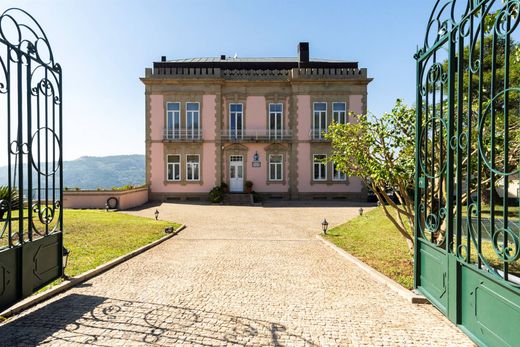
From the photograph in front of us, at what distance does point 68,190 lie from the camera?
19.4 metres

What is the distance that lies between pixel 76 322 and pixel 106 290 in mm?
1274

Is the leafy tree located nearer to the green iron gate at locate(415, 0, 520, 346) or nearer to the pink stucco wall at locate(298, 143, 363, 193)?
the green iron gate at locate(415, 0, 520, 346)

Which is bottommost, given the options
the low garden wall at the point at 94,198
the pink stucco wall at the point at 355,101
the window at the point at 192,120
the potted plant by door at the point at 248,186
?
the low garden wall at the point at 94,198

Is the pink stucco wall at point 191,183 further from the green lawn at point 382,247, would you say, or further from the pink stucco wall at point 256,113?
the green lawn at point 382,247

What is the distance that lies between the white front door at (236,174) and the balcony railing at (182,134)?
320 cm

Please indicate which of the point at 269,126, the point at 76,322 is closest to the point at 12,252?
the point at 76,322

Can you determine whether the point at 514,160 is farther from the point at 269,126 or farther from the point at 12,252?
the point at 269,126

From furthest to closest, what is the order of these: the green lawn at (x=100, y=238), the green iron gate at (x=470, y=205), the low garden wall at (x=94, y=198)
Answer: the low garden wall at (x=94, y=198) < the green lawn at (x=100, y=238) < the green iron gate at (x=470, y=205)

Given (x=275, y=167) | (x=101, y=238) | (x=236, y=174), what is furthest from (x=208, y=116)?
(x=101, y=238)

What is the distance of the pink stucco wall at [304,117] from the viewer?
24141 mm

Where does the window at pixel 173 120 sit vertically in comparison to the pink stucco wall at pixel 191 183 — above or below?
above

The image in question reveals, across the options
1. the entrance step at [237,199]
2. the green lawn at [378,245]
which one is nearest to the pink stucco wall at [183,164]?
the entrance step at [237,199]

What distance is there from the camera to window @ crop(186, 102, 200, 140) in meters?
24.0

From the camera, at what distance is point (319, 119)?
24328mm
